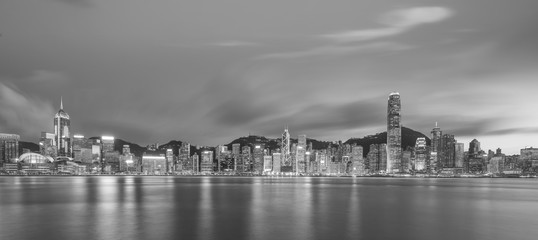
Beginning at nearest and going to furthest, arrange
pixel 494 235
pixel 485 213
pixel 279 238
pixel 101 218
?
1. pixel 279 238
2. pixel 494 235
3. pixel 101 218
4. pixel 485 213

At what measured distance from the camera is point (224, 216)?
→ 1860 inches

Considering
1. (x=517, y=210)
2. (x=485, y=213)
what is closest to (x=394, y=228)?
(x=485, y=213)

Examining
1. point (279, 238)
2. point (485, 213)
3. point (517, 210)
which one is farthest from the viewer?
point (517, 210)

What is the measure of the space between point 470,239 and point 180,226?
23.2 metres

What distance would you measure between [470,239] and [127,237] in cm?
2541

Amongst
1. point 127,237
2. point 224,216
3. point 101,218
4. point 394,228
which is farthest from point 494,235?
point 101,218

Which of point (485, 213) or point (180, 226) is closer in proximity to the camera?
point (180, 226)

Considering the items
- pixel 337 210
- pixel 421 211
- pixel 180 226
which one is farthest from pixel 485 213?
pixel 180 226

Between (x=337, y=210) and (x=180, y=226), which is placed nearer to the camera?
(x=180, y=226)

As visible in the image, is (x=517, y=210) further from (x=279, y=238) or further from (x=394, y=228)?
(x=279, y=238)

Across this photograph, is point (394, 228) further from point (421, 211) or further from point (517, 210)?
point (517, 210)

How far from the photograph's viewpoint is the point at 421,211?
180ft

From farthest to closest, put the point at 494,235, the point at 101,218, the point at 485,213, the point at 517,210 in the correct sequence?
the point at 517,210, the point at 485,213, the point at 101,218, the point at 494,235

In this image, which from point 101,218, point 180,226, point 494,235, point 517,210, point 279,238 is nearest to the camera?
point 279,238
